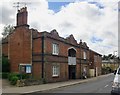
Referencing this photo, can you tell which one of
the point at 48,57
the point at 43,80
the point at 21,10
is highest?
the point at 21,10

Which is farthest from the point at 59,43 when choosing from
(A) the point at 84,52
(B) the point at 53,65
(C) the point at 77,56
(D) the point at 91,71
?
(D) the point at 91,71

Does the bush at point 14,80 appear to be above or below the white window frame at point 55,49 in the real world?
below

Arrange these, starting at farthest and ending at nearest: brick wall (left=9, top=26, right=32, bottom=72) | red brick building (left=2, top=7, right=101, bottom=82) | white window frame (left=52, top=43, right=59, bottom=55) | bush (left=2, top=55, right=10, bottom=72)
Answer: white window frame (left=52, top=43, right=59, bottom=55), bush (left=2, top=55, right=10, bottom=72), brick wall (left=9, top=26, right=32, bottom=72), red brick building (left=2, top=7, right=101, bottom=82)

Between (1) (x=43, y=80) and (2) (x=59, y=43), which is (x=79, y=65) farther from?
(1) (x=43, y=80)

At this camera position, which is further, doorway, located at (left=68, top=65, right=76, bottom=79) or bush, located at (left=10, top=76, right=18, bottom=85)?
Answer: doorway, located at (left=68, top=65, right=76, bottom=79)

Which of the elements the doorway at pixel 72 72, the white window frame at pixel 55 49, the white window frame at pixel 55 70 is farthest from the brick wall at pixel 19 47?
the doorway at pixel 72 72

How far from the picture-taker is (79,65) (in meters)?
48.4

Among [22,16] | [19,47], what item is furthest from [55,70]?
[22,16]

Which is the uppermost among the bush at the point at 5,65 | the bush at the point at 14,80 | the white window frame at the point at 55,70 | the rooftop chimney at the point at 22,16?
the rooftop chimney at the point at 22,16

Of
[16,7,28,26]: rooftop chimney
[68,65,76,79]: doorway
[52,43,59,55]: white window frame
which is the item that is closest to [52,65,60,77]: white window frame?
[52,43,59,55]: white window frame

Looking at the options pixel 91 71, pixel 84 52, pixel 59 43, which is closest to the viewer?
pixel 59 43

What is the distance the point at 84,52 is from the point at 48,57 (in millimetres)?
18612

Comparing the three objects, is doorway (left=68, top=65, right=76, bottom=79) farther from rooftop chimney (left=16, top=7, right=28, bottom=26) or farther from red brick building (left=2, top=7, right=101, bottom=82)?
rooftop chimney (left=16, top=7, right=28, bottom=26)

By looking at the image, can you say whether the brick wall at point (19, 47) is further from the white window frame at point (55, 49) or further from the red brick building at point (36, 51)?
the white window frame at point (55, 49)
